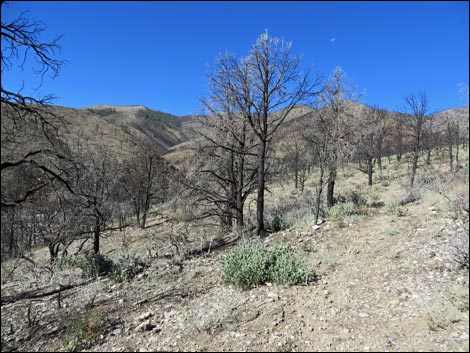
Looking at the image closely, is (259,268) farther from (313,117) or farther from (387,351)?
(313,117)

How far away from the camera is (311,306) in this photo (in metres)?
5.11

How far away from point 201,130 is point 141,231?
13.8 meters

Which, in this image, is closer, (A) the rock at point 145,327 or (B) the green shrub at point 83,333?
(B) the green shrub at point 83,333

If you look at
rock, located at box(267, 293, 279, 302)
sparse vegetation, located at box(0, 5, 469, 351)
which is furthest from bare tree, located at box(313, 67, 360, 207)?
rock, located at box(267, 293, 279, 302)

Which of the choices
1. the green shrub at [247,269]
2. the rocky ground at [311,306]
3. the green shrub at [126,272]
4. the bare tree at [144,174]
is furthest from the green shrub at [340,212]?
the bare tree at [144,174]

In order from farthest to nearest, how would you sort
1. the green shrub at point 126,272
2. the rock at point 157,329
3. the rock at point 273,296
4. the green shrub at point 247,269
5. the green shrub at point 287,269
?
the green shrub at point 126,272, the green shrub at point 247,269, the green shrub at point 287,269, the rock at point 273,296, the rock at point 157,329

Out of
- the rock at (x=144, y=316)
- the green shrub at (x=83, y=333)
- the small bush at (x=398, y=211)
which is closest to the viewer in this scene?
the green shrub at (x=83, y=333)

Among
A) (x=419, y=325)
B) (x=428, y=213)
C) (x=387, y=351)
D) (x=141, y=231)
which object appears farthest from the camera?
(x=141, y=231)

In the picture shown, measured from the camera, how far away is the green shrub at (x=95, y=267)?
10.1 metres

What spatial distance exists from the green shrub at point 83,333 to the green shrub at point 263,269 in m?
2.67

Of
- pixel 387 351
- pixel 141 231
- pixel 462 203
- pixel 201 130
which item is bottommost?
pixel 141 231

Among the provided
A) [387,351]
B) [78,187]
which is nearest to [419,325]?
[387,351]

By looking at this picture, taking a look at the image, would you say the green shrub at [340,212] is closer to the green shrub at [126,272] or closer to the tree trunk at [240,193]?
the tree trunk at [240,193]

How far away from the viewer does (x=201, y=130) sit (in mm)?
12414
